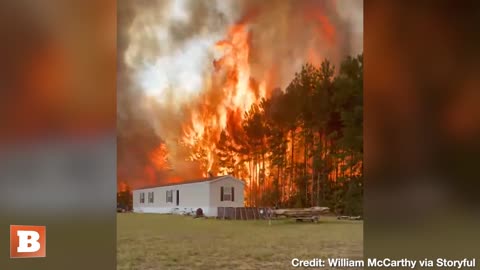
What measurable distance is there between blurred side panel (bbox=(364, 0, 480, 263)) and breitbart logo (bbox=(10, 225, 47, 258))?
2.66 metres

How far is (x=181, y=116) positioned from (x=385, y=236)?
1.95 metres

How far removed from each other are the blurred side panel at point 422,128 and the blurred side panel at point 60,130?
216 centimetres

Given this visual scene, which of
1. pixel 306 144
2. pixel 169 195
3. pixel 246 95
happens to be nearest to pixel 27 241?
pixel 169 195

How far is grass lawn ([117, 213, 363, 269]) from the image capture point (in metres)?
4.00

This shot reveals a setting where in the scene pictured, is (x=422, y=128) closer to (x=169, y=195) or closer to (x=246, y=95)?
(x=246, y=95)

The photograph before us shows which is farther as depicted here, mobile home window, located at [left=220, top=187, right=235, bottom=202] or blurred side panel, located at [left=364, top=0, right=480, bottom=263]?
mobile home window, located at [left=220, top=187, right=235, bottom=202]

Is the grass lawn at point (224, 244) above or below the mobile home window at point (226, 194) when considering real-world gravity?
below

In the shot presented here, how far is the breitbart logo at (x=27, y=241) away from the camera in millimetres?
4012

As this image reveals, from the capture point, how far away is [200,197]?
412 cm

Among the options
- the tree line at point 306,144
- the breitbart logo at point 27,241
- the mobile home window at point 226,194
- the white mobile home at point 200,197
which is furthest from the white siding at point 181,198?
the breitbart logo at point 27,241

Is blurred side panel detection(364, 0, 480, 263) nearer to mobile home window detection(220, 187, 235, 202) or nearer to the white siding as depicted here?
mobile home window detection(220, 187, 235, 202)

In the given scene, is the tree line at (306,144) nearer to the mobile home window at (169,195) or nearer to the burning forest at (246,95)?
the burning forest at (246,95)

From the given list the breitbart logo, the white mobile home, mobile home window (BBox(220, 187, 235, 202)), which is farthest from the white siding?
the breitbart logo

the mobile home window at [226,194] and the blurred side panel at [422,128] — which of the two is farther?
the mobile home window at [226,194]
